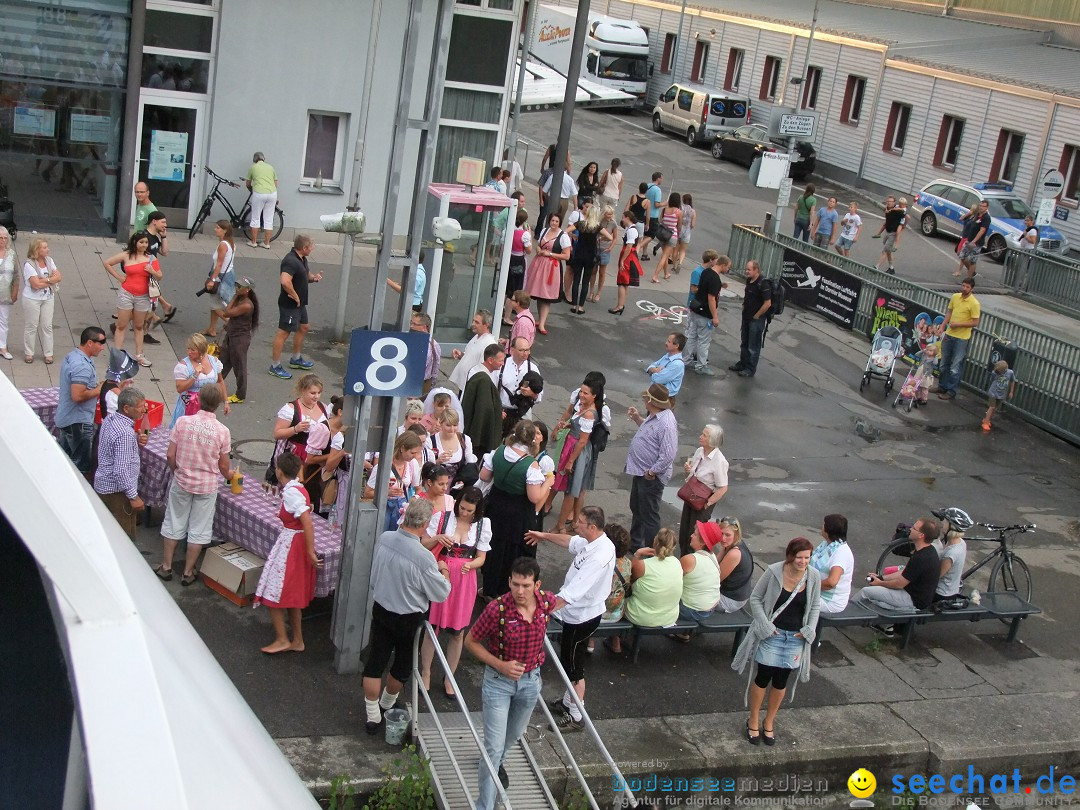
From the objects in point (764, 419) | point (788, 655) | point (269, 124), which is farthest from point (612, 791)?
point (269, 124)

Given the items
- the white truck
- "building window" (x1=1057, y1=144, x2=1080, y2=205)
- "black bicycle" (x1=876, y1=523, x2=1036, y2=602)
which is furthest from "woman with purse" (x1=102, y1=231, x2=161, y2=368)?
the white truck

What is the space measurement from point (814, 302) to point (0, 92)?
14.2 m

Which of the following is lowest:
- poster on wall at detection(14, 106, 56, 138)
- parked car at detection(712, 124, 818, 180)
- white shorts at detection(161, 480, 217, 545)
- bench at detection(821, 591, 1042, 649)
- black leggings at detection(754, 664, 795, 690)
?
bench at detection(821, 591, 1042, 649)

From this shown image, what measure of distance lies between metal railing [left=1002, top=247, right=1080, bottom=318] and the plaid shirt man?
22.1 meters

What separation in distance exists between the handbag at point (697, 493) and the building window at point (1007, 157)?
2827 cm

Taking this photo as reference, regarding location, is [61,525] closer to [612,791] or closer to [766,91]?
[612,791]

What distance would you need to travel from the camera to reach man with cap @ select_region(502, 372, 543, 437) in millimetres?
11805

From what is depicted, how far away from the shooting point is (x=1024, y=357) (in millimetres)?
18375

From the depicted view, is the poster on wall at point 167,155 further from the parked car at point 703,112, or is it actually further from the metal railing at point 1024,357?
the parked car at point 703,112

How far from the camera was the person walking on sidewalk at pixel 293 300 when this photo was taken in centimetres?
1433

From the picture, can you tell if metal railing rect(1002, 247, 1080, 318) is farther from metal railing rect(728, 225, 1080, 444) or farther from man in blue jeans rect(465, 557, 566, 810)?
man in blue jeans rect(465, 557, 566, 810)

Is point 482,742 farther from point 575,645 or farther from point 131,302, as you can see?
point 131,302

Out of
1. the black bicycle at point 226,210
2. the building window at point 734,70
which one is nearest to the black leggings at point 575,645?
the black bicycle at point 226,210

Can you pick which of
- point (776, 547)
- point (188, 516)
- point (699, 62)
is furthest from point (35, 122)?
point (699, 62)
